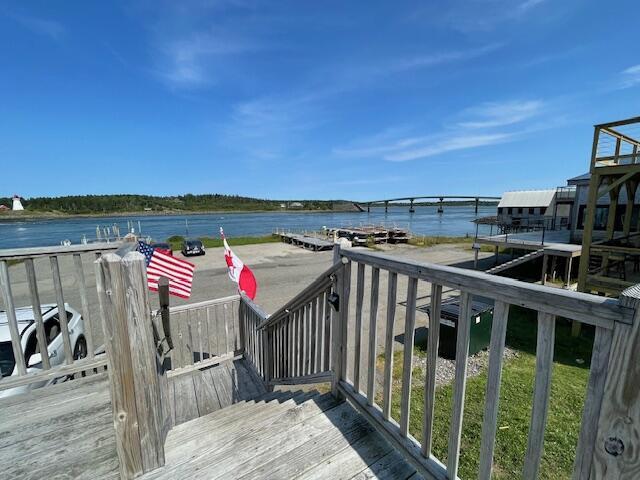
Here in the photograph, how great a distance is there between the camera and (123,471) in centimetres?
154

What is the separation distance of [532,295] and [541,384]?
1.04ft

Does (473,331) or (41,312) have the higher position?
(41,312)

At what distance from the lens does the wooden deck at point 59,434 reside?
169cm

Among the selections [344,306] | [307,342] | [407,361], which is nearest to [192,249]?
[307,342]

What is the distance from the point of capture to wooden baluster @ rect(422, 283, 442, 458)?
1446 millimetres

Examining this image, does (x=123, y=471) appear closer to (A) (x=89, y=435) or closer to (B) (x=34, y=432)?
(A) (x=89, y=435)

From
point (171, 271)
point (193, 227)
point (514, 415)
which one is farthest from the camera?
point (193, 227)

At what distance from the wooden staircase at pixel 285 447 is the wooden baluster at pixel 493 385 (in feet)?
1.60

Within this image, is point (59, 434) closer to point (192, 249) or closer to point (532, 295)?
point (532, 295)

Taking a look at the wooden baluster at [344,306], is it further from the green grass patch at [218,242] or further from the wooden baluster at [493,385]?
the green grass patch at [218,242]

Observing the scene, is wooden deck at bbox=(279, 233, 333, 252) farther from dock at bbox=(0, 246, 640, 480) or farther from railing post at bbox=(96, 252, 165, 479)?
railing post at bbox=(96, 252, 165, 479)

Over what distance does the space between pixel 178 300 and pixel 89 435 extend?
8957 millimetres

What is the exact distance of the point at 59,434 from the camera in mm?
1980

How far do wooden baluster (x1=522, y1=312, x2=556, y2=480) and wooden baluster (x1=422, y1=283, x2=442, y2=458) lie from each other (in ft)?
1.33
